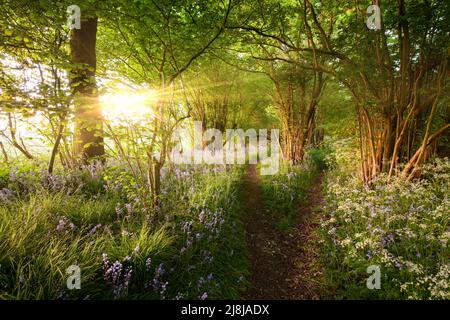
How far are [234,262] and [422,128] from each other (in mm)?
7111

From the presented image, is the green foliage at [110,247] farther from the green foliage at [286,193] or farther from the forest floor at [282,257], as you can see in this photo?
the green foliage at [286,193]

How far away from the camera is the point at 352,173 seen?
7.63 metres

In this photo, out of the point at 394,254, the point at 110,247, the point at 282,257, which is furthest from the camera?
the point at 282,257

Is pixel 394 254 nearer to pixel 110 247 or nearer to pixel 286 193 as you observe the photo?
pixel 286 193

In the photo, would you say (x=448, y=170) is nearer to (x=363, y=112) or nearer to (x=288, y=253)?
(x=363, y=112)

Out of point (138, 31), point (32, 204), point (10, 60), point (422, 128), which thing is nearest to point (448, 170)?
point (422, 128)

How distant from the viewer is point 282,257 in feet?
14.9

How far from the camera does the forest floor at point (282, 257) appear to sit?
144 inches

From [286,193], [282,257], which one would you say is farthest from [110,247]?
[286,193]

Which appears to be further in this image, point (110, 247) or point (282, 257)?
point (282, 257)

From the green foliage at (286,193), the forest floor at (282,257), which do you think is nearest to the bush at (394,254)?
the forest floor at (282,257)

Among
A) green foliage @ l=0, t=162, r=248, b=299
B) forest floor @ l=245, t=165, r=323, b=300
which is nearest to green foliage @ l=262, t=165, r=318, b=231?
forest floor @ l=245, t=165, r=323, b=300

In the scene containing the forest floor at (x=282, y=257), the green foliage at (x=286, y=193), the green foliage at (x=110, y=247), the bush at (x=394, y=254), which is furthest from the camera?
the green foliage at (x=286, y=193)
